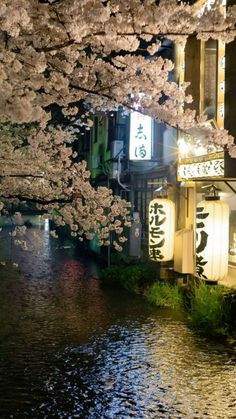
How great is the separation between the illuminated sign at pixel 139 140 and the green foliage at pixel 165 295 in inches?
200

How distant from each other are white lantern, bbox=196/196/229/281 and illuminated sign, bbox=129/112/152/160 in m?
7.49

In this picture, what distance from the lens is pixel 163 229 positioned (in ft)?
49.7

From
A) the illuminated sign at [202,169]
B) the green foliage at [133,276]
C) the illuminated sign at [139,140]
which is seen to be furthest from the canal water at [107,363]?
the illuminated sign at [139,140]

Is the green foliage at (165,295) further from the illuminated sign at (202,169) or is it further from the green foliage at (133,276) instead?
the illuminated sign at (202,169)

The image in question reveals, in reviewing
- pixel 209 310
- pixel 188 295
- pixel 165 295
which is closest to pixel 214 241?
pixel 209 310

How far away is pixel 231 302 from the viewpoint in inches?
482

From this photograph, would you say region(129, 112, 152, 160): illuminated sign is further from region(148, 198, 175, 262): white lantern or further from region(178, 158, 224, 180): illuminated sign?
region(148, 198, 175, 262): white lantern

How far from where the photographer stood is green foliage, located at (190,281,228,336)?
39.9 feet

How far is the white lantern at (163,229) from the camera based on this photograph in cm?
1516

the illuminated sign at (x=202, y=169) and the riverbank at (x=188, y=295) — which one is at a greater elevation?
the illuminated sign at (x=202, y=169)

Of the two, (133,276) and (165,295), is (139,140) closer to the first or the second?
(133,276)

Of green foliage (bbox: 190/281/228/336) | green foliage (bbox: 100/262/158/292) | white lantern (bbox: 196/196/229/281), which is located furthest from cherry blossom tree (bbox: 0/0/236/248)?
green foliage (bbox: 100/262/158/292)

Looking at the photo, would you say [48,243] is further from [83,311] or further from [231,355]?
[231,355]

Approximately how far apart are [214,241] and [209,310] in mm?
1876
